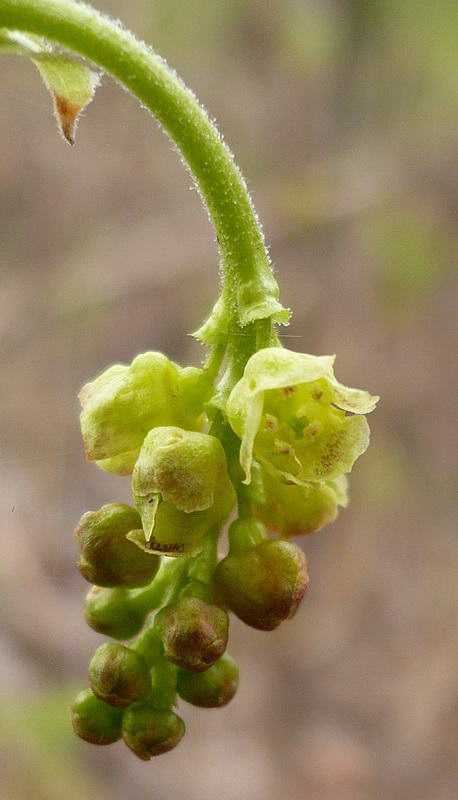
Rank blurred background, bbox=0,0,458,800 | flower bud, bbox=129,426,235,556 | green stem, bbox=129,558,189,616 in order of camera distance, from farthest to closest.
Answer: blurred background, bbox=0,0,458,800 → green stem, bbox=129,558,189,616 → flower bud, bbox=129,426,235,556

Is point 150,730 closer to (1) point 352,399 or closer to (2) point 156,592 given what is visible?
(2) point 156,592

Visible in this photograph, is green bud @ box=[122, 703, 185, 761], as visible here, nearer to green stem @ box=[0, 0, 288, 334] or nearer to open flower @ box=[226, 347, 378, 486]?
open flower @ box=[226, 347, 378, 486]

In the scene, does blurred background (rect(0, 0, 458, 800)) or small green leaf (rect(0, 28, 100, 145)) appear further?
blurred background (rect(0, 0, 458, 800))

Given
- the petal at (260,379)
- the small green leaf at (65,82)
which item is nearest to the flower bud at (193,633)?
the petal at (260,379)

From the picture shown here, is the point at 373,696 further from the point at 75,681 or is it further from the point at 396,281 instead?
the point at 396,281

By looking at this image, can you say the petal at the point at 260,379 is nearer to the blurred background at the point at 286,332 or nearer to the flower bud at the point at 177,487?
the flower bud at the point at 177,487

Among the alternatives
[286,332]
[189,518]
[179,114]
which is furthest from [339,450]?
[286,332]

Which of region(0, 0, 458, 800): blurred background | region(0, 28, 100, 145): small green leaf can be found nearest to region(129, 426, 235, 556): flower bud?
region(0, 28, 100, 145): small green leaf
